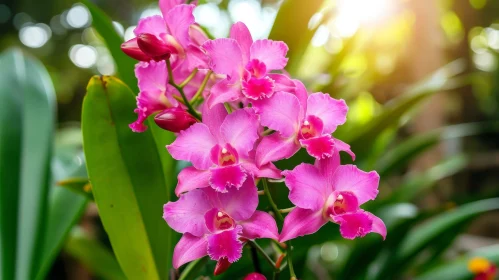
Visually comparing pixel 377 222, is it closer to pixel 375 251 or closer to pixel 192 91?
pixel 192 91

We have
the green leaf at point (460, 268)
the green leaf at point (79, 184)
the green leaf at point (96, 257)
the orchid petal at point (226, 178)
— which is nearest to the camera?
the orchid petal at point (226, 178)

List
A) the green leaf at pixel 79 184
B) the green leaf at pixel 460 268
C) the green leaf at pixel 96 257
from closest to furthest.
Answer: the green leaf at pixel 79 184, the green leaf at pixel 460 268, the green leaf at pixel 96 257

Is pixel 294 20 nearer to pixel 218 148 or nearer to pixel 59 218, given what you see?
pixel 218 148

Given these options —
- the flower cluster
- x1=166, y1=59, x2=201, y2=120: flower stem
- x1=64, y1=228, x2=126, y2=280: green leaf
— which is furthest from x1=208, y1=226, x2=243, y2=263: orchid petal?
x1=64, y1=228, x2=126, y2=280: green leaf

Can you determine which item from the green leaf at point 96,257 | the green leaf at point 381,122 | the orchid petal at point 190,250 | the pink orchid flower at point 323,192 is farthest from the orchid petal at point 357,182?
the green leaf at point 96,257

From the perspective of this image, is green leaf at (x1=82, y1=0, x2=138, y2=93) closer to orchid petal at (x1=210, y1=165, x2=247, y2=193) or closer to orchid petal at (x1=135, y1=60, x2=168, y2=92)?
orchid petal at (x1=135, y1=60, x2=168, y2=92)

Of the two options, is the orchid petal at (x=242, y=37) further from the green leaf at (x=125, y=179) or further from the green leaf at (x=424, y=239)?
the green leaf at (x=424, y=239)
